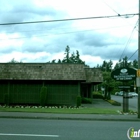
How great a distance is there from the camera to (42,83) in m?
27.8

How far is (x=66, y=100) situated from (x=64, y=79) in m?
2.05

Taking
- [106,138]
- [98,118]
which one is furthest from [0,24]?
[106,138]

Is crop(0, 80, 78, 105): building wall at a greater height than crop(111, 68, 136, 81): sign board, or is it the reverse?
crop(111, 68, 136, 81): sign board

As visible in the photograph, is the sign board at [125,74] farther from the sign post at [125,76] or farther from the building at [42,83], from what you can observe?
the building at [42,83]

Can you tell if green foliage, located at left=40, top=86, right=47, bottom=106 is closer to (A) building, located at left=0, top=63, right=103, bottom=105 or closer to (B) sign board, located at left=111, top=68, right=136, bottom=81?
(A) building, located at left=0, top=63, right=103, bottom=105

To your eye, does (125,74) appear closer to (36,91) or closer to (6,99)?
(36,91)

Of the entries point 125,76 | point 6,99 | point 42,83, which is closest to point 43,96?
point 42,83

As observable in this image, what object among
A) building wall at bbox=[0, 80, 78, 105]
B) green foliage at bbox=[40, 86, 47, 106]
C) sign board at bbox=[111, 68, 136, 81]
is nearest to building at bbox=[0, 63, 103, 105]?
building wall at bbox=[0, 80, 78, 105]

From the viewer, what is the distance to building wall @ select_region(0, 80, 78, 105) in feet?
89.7

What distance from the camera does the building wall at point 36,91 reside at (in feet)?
89.7

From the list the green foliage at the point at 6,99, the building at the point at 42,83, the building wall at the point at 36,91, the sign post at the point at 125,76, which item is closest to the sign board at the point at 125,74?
the sign post at the point at 125,76

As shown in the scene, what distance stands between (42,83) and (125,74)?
369 inches

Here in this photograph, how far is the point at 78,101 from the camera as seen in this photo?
2609 centimetres

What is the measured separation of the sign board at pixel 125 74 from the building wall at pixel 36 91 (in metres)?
6.47
